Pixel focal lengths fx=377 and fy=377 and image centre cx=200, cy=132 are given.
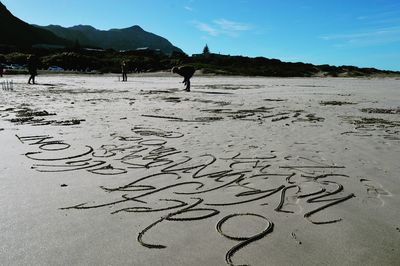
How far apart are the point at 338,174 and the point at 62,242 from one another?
125 inches

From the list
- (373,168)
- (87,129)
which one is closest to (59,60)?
(87,129)

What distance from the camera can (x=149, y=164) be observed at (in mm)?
4805

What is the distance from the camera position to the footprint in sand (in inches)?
141

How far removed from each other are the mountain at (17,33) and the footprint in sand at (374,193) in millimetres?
129961

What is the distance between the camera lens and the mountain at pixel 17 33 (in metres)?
122

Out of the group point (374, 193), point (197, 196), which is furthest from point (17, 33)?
point (374, 193)

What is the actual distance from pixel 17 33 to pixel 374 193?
14347 cm

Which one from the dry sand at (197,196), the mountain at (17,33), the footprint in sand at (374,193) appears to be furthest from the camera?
the mountain at (17,33)

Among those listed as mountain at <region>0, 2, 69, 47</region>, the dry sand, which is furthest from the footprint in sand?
mountain at <region>0, 2, 69, 47</region>

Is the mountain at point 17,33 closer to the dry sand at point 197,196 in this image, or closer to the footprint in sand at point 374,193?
the dry sand at point 197,196

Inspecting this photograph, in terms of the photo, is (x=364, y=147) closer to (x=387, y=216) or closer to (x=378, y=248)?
(x=387, y=216)

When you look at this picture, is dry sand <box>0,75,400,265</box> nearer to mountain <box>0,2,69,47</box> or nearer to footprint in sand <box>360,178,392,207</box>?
footprint in sand <box>360,178,392,207</box>

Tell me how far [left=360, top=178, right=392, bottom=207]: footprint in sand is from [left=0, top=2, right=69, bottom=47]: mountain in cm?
12996

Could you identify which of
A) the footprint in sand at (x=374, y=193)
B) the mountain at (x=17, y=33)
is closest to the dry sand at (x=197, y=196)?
the footprint in sand at (x=374, y=193)
